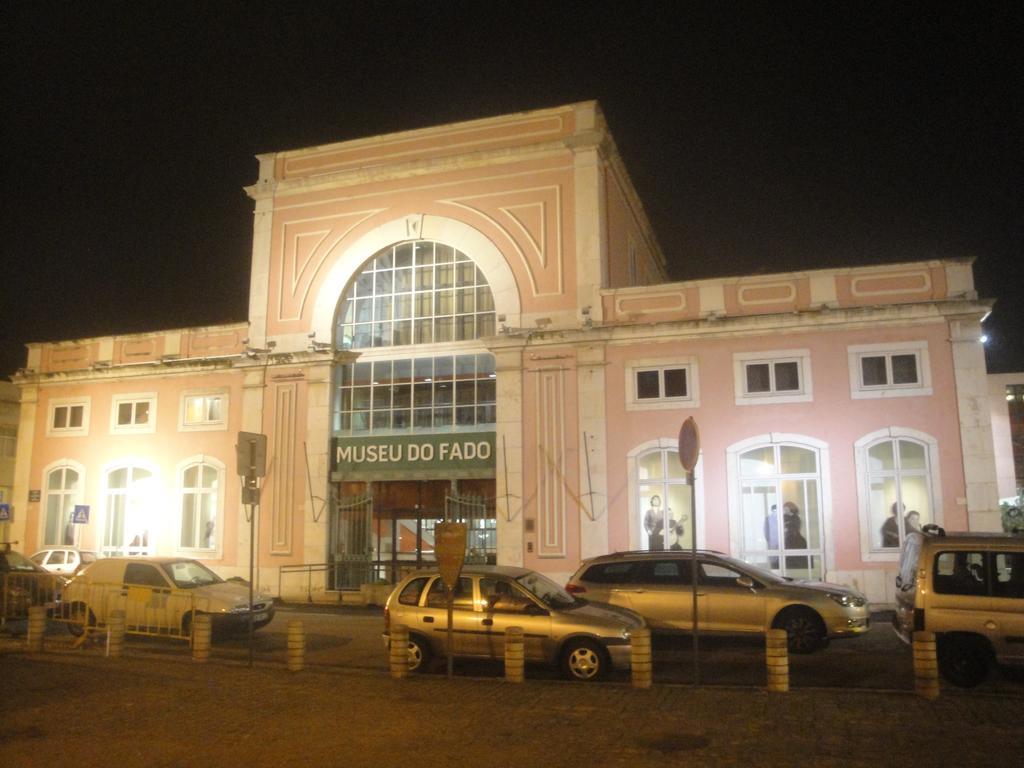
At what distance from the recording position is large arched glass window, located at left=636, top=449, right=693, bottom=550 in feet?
70.2

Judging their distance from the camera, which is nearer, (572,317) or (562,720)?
(562,720)

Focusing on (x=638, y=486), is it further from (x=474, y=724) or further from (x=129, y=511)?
(x=129, y=511)

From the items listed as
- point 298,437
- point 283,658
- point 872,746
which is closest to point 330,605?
point 298,437

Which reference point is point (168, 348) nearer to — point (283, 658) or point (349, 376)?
point (349, 376)

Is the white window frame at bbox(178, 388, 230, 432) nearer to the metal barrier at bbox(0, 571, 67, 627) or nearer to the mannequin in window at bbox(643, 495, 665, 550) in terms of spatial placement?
the metal barrier at bbox(0, 571, 67, 627)

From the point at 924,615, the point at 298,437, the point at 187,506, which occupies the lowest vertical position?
the point at 924,615

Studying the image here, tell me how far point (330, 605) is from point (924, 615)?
15732 millimetres

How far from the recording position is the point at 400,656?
11750mm

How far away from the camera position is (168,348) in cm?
2778

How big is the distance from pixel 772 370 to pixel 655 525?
4.66 m

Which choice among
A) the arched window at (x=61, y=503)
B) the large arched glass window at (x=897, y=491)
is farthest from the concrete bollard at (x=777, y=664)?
the arched window at (x=61, y=503)

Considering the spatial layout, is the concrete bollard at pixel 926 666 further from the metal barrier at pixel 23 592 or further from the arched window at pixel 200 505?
the arched window at pixel 200 505

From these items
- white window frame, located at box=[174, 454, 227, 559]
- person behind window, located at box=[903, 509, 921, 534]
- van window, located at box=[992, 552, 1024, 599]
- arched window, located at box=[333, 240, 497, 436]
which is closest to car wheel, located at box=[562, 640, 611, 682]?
van window, located at box=[992, 552, 1024, 599]

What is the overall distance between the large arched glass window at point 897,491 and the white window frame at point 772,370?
1.96 m
